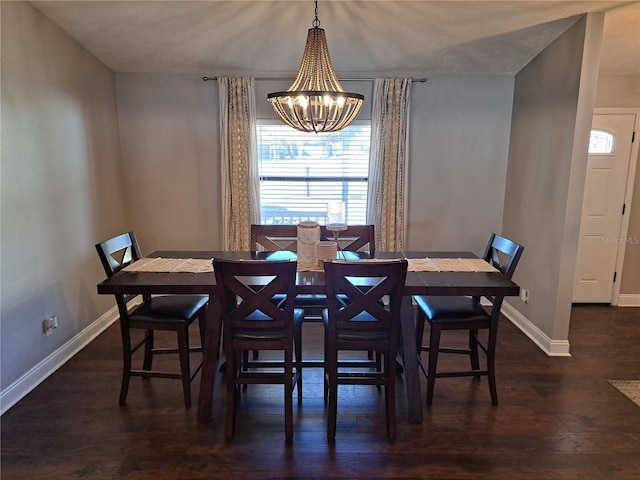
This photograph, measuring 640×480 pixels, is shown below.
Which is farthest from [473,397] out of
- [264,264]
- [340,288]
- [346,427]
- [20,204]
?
[20,204]

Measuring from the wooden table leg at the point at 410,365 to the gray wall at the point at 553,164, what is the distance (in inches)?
57.7

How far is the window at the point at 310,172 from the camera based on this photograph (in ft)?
13.2

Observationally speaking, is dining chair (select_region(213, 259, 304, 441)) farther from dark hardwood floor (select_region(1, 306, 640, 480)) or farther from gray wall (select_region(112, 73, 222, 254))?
gray wall (select_region(112, 73, 222, 254))

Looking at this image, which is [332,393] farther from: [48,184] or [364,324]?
[48,184]

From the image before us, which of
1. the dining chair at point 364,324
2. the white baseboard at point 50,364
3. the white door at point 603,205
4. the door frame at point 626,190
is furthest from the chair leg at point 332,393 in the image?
the door frame at point 626,190

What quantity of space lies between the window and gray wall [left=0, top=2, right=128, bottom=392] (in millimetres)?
1490

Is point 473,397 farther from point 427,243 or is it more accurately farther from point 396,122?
point 396,122

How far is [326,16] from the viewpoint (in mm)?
2924

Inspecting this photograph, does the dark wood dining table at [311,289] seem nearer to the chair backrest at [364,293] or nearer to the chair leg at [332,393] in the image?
the chair backrest at [364,293]

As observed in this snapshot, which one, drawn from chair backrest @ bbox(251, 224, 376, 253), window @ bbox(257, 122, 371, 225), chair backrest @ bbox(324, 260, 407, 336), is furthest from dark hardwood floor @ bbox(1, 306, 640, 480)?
window @ bbox(257, 122, 371, 225)

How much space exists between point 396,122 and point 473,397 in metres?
2.55

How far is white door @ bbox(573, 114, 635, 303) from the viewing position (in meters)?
3.94

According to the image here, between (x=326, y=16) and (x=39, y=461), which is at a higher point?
(x=326, y=16)

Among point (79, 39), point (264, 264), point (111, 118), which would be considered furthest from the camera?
point (111, 118)
